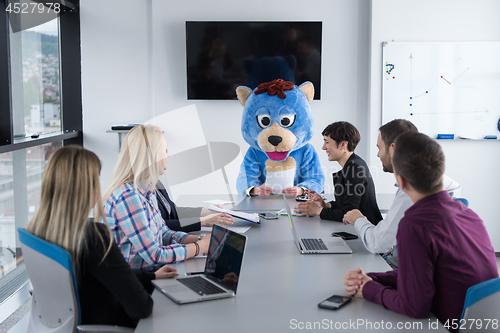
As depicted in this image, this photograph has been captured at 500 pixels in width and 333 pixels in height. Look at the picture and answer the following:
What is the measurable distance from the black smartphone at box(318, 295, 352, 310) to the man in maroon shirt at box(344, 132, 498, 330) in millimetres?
68

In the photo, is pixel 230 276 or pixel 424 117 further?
pixel 424 117

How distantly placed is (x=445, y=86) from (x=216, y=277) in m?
3.31

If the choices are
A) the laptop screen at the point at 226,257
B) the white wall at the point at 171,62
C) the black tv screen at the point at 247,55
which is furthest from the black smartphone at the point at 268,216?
the black tv screen at the point at 247,55

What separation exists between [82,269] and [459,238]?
1.17 m

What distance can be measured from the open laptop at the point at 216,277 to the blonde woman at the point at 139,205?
196mm

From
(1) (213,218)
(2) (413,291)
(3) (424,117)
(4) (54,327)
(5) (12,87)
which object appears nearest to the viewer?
(2) (413,291)

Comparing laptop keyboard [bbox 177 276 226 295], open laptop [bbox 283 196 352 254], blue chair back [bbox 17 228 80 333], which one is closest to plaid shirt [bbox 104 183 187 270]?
laptop keyboard [bbox 177 276 226 295]

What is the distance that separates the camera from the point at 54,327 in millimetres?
1409

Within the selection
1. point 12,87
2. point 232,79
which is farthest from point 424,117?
point 12,87

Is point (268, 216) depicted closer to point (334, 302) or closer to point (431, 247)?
point (334, 302)

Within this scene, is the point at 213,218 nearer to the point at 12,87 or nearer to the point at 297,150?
the point at 297,150

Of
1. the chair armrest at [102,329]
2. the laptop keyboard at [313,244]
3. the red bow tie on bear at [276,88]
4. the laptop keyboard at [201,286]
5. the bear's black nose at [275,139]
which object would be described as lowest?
the chair armrest at [102,329]

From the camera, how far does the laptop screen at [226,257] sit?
1.46m

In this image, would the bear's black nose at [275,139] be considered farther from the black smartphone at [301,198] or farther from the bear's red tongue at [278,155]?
the black smartphone at [301,198]
